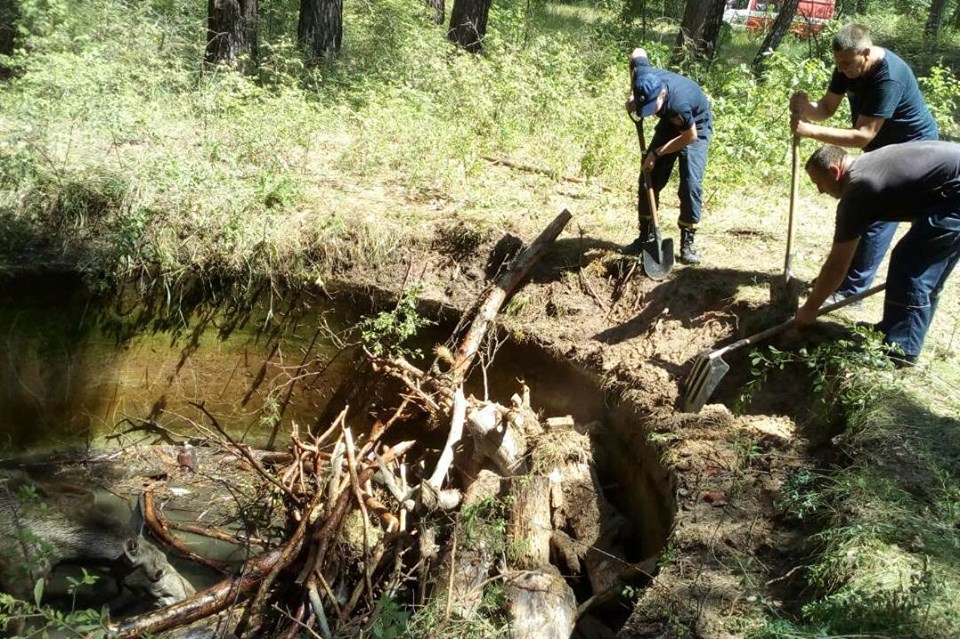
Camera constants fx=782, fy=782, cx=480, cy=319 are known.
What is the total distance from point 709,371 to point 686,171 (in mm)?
1741

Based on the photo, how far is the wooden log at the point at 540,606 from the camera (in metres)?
4.12

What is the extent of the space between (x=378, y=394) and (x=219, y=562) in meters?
1.82

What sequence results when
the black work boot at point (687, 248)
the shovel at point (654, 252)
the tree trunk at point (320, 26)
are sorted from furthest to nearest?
1. the tree trunk at point (320, 26)
2. the black work boot at point (687, 248)
3. the shovel at point (654, 252)

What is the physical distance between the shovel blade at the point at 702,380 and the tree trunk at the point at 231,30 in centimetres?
615

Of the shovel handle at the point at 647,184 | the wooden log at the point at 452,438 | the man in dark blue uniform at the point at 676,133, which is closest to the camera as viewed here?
the wooden log at the point at 452,438


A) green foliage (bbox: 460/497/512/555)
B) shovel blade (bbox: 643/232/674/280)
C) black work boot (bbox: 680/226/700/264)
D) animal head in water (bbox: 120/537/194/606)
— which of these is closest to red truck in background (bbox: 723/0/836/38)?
black work boot (bbox: 680/226/700/264)

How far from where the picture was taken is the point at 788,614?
11.1ft

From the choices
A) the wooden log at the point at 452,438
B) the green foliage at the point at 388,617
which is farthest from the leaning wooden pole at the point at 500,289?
the green foliage at the point at 388,617

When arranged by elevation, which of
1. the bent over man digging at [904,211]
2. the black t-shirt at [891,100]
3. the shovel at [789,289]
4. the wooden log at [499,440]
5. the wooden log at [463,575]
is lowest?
the wooden log at [463,575]

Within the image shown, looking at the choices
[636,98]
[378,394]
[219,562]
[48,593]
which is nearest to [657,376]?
[636,98]

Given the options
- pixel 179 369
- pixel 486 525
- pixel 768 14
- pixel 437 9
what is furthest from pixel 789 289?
pixel 768 14

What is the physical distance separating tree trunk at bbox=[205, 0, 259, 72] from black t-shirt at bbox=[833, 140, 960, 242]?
6.62m

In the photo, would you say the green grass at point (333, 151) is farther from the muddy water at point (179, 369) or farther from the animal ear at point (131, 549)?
the animal ear at point (131, 549)

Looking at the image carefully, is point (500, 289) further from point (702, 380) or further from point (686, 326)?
point (702, 380)
